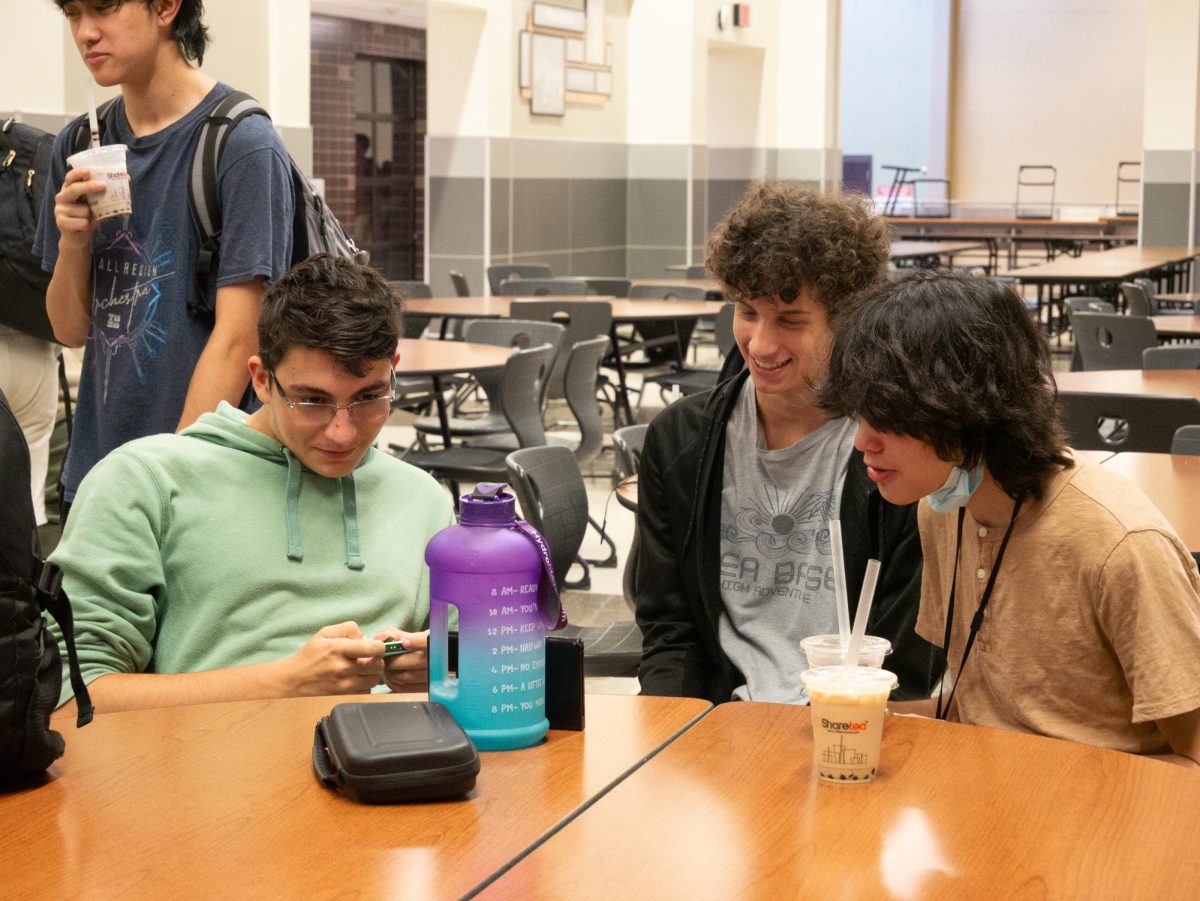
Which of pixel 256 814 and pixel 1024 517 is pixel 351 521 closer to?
pixel 256 814

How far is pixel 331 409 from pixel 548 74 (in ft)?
35.0

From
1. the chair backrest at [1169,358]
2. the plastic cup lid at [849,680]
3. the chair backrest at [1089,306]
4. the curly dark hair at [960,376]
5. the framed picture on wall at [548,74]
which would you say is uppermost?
the framed picture on wall at [548,74]

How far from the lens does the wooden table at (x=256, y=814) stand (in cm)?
126

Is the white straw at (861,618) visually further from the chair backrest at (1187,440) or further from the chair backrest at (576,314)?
the chair backrest at (576,314)

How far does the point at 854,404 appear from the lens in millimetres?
1735

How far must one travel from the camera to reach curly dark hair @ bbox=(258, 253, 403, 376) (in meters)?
1.96

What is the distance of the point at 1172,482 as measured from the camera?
10.8ft

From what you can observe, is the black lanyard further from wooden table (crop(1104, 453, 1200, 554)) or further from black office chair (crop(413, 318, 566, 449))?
black office chair (crop(413, 318, 566, 449))

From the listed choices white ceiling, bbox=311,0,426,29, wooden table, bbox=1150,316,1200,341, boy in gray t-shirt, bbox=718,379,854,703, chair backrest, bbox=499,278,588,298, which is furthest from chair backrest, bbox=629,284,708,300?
boy in gray t-shirt, bbox=718,379,854,703

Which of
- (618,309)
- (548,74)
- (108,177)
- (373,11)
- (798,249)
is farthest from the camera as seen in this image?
(373,11)

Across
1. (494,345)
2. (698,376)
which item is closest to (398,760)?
(494,345)

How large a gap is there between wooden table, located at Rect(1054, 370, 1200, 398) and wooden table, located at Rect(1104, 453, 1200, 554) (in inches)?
38.0

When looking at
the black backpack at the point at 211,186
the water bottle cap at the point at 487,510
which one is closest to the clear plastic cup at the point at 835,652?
the water bottle cap at the point at 487,510

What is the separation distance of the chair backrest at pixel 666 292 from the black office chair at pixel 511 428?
3861mm
